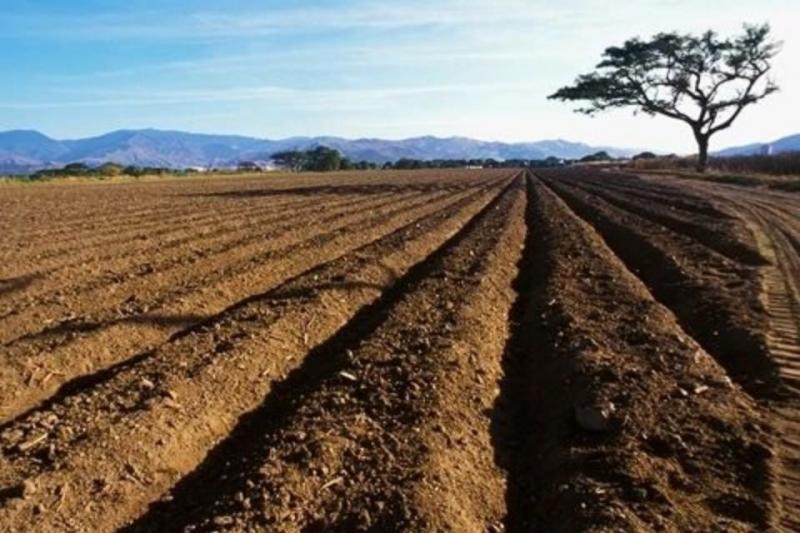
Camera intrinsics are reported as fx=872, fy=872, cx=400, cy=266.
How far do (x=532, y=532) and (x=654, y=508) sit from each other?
692 millimetres

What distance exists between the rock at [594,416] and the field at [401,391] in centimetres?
2

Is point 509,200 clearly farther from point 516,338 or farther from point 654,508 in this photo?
point 654,508

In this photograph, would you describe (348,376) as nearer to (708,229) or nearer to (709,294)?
(709,294)

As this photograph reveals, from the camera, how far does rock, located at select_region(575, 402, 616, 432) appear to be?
608 cm

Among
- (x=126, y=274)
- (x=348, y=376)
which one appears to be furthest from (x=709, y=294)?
(x=126, y=274)

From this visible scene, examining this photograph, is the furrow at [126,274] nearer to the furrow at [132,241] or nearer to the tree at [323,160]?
the furrow at [132,241]

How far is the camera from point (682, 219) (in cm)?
2028

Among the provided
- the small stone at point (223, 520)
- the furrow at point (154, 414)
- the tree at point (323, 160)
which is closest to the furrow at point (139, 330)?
the furrow at point (154, 414)

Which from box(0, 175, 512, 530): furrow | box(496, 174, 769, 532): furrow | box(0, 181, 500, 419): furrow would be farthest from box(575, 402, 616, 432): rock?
box(0, 181, 500, 419): furrow

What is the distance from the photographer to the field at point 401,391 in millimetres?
5043

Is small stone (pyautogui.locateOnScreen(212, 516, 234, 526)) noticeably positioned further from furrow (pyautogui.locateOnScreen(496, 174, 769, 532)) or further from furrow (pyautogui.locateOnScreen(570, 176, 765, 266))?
furrow (pyautogui.locateOnScreen(570, 176, 765, 266))

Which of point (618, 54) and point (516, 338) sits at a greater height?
point (618, 54)

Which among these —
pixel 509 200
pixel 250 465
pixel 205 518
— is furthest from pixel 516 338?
pixel 509 200

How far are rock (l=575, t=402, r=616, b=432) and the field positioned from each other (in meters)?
0.02
